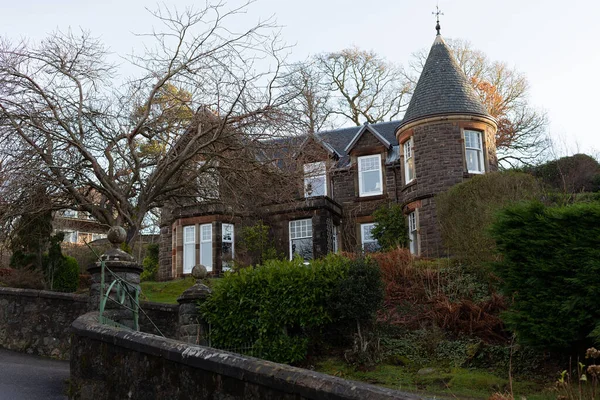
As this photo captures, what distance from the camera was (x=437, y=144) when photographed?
2139 centimetres

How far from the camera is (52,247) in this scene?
1933 centimetres

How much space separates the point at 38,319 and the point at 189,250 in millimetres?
11804

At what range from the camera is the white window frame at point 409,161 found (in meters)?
22.2

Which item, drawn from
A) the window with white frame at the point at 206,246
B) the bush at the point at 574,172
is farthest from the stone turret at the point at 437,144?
the window with white frame at the point at 206,246

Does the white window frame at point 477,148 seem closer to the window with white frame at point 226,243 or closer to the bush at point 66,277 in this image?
the window with white frame at point 226,243

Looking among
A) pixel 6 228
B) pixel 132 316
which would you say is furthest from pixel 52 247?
pixel 132 316

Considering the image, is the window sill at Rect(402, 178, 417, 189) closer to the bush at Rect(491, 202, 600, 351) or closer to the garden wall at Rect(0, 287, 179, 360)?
the garden wall at Rect(0, 287, 179, 360)

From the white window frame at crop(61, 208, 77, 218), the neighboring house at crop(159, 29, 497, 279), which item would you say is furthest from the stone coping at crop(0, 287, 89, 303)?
the neighboring house at crop(159, 29, 497, 279)

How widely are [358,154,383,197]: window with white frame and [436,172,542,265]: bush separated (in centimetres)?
720

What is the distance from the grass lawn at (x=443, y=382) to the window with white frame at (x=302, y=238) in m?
13.5

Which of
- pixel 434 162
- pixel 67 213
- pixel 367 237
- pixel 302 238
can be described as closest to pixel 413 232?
pixel 434 162

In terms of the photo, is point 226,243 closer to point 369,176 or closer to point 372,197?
point 372,197

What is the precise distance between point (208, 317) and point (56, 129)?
600cm

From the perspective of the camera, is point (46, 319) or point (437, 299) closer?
point (437, 299)
